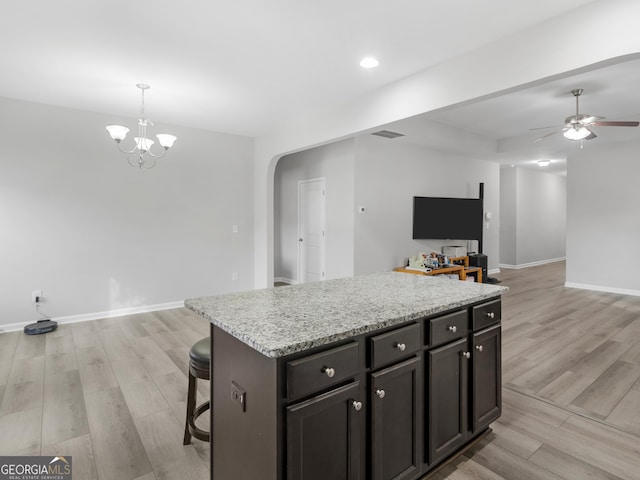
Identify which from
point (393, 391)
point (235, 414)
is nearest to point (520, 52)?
point (393, 391)

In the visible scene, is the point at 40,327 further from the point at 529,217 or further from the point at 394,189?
the point at 529,217

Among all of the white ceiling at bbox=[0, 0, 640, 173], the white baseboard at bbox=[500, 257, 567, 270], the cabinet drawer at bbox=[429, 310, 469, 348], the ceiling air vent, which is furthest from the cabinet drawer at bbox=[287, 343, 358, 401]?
the white baseboard at bbox=[500, 257, 567, 270]

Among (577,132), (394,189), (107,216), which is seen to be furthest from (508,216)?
(107,216)

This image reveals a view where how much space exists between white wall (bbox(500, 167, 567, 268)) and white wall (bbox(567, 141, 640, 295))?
2153 mm

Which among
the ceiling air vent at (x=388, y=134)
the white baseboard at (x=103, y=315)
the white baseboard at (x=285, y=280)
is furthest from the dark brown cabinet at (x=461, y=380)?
the white baseboard at (x=285, y=280)

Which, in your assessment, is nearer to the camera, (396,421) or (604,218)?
(396,421)

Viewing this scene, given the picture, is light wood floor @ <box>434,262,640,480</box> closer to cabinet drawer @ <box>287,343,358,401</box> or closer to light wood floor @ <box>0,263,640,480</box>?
light wood floor @ <box>0,263,640,480</box>

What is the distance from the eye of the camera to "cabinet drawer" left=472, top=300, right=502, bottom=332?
2016 millimetres

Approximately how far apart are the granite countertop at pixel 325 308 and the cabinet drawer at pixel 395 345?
53mm

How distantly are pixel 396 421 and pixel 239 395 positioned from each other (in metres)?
0.71

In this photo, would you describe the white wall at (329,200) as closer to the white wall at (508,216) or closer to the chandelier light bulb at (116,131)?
the chandelier light bulb at (116,131)

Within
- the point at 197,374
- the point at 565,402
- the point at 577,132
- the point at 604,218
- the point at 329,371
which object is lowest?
the point at 565,402

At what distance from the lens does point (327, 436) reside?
134 cm

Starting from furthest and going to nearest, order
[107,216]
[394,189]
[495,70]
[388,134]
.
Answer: [394,189] < [388,134] < [107,216] < [495,70]
